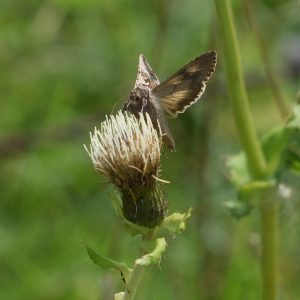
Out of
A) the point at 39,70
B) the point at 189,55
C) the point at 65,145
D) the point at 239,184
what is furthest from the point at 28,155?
the point at 239,184

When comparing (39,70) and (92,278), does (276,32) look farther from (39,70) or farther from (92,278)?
(92,278)

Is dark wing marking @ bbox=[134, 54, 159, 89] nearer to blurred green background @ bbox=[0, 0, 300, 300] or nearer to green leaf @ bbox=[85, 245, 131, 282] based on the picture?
green leaf @ bbox=[85, 245, 131, 282]

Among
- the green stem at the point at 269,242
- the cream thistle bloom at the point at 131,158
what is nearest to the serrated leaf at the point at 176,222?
the cream thistle bloom at the point at 131,158

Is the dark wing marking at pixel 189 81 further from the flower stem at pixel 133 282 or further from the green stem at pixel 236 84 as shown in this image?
the flower stem at pixel 133 282

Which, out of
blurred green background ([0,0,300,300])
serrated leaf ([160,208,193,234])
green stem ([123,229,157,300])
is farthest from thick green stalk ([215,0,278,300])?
green stem ([123,229,157,300])

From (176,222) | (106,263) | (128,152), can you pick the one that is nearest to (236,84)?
(128,152)
